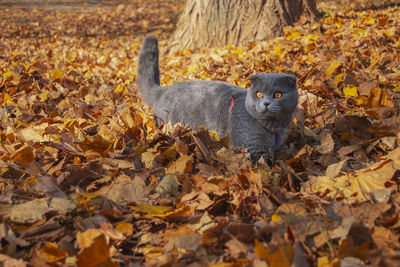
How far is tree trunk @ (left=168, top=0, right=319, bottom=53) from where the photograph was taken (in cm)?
556

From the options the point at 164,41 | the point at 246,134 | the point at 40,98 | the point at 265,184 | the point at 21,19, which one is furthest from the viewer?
the point at 21,19

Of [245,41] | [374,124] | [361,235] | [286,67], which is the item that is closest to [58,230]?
[361,235]

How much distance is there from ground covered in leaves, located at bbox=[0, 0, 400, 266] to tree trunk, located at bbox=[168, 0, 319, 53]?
1.26m

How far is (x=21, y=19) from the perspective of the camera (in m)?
10.2

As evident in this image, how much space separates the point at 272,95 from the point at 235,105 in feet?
1.16

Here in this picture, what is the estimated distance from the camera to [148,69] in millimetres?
3637

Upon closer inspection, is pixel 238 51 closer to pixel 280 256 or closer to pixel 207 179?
pixel 207 179

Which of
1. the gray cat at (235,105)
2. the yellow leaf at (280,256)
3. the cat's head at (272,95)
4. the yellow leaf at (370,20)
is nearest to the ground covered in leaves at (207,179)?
the yellow leaf at (280,256)

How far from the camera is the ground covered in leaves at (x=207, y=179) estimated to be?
1.40 meters

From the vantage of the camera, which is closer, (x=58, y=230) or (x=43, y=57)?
(x=58, y=230)

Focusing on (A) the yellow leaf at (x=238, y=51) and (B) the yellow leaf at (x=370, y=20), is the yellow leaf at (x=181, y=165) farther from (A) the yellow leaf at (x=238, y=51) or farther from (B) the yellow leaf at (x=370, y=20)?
(B) the yellow leaf at (x=370, y=20)

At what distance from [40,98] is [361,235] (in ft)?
11.6

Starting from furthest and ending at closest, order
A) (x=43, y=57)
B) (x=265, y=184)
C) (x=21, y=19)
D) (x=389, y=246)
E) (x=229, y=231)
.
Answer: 1. (x=21, y=19)
2. (x=43, y=57)
3. (x=265, y=184)
4. (x=229, y=231)
5. (x=389, y=246)

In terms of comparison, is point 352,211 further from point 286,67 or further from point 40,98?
point 40,98
